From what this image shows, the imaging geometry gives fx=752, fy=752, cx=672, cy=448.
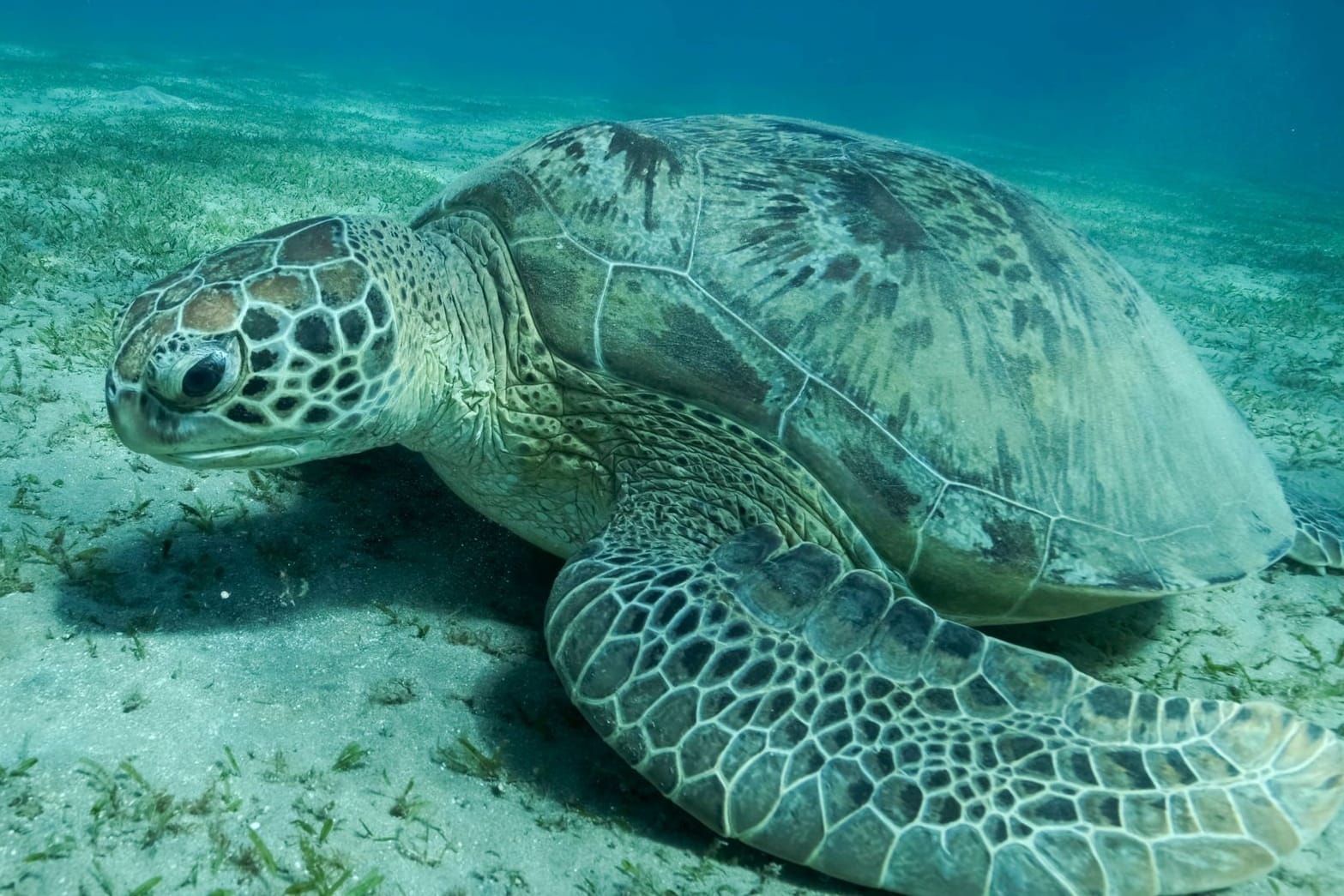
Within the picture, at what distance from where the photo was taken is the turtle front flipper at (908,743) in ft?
4.60

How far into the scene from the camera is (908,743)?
158 centimetres

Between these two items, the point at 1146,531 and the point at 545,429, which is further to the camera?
the point at 545,429

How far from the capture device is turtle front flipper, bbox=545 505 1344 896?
1403 mm

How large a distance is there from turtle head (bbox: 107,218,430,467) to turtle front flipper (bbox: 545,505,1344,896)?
78 centimetres

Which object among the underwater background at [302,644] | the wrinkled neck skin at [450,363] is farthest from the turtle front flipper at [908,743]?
the wrinkled neck skin at [450,363]

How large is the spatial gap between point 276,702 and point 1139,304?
9.54 ft

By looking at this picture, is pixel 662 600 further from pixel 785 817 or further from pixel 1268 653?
pixel 1268 653

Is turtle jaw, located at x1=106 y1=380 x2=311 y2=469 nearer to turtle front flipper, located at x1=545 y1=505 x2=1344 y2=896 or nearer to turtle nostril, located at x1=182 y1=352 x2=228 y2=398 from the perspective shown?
turtle nostril, located at x1=182 y1=352 x2=228 y2=398

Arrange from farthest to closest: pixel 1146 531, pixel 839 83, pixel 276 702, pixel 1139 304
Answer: pixel 839 83
pixel 1139 304
pixel 1146 531
pixel 276 702

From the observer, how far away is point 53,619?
185 centimetres

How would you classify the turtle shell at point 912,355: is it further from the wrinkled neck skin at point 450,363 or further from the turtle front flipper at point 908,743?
the turtle front flipper at point 908,743

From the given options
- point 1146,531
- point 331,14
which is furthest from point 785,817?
point 331,14

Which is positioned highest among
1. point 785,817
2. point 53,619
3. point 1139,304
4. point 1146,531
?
point 1139,304

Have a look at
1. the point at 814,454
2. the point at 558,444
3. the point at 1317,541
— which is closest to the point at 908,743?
the point at 814,454
